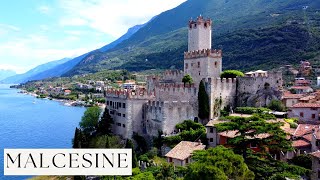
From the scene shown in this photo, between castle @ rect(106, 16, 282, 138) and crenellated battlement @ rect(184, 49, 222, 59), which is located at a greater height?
crenellated battlement @ rect(184, 49, 222, 59)

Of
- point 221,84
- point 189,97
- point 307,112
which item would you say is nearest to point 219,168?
point 307,112

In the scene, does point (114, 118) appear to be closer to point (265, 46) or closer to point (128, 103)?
point (128, 103)

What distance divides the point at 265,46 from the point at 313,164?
266 ft

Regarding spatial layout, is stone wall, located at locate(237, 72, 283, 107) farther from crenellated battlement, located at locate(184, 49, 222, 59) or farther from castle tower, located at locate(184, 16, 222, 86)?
crenellated battlement, located at locate(184, 49, 222, 59)

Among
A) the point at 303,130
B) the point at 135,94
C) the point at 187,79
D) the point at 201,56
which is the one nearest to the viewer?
the point at 303,130

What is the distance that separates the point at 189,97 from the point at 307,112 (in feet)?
33.7

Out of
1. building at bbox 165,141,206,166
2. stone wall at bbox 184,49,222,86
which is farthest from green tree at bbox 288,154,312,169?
stone wall at bbox 184,49,222,86

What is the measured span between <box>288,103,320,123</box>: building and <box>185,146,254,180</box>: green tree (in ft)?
50.8

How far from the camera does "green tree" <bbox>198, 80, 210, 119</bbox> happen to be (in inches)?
1416

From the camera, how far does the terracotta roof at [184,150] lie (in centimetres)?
2749

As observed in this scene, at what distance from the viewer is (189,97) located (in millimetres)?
37062

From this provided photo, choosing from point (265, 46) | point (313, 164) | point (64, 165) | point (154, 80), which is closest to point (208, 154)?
point (313, 164)

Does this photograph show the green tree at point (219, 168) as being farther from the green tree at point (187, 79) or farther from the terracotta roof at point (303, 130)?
the green tree at point (187, 79)

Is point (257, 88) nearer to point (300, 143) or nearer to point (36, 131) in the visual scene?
point (300, 143)
